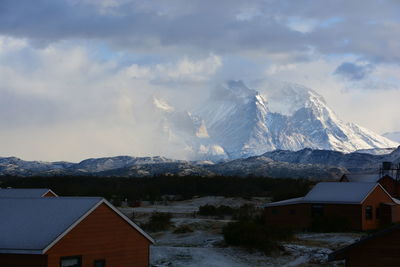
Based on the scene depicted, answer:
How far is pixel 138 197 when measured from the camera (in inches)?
3848

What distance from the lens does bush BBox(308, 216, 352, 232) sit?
50.0m

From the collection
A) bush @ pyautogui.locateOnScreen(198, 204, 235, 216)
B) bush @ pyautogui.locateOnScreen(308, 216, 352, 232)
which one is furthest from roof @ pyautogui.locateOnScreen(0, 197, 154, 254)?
bush @ pyautogui.locateOnScreen(198, 204, 235, 216)

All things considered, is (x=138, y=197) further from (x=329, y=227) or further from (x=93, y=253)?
(x=93, y=253)

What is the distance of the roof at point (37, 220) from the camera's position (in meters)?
25.1

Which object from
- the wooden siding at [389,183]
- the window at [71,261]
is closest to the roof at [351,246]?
the window at [71,261]

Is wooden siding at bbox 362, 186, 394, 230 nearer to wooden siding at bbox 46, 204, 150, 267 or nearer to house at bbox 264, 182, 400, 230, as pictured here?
house at bbox 264, 182, 400, 230

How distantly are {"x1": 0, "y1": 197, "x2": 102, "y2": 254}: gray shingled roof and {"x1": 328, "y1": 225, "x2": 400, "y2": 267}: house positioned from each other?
1018 cm

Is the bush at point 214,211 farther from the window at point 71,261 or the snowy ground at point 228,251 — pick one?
the window at point 71,261

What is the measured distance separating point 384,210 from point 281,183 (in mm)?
62552

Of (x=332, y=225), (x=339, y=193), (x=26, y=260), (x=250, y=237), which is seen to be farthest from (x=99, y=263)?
(x=339, y=193)

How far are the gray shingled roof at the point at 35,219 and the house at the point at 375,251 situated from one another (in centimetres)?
1018

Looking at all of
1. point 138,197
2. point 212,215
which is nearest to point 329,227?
point 212,215

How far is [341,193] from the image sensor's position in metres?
52.3

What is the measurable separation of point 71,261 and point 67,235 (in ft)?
3.49
